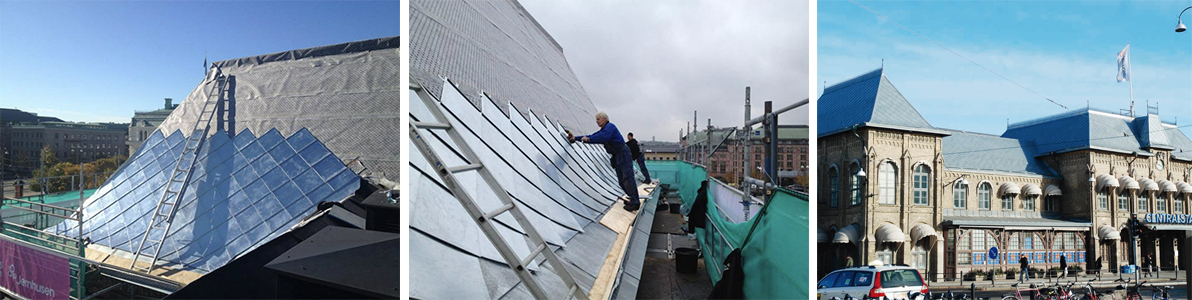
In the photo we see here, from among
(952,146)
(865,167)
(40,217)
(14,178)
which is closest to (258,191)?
(40,217)

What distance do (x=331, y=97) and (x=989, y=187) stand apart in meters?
16.9

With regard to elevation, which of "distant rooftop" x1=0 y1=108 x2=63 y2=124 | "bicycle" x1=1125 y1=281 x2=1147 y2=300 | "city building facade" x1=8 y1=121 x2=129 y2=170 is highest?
"distant rooftop" x1=0 y1=108 x2=63 y2=124

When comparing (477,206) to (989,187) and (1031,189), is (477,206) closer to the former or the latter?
(989,187)

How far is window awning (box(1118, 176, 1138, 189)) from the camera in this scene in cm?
1316

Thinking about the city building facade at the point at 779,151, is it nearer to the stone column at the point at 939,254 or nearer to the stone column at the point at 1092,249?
the stone column at the point at 939,254

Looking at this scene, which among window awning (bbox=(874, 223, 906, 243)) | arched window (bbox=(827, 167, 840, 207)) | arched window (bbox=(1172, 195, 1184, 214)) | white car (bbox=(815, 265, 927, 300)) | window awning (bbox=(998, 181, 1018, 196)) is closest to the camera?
white car (bbox=(815, 265, 927, 300))

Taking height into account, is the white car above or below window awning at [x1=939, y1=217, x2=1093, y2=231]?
below

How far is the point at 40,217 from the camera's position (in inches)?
71.4

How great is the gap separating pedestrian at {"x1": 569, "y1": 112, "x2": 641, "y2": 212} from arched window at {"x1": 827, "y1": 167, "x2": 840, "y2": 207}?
25.9ft

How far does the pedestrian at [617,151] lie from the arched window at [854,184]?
865cm

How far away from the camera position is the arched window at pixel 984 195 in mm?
13188

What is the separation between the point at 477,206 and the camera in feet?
3.67

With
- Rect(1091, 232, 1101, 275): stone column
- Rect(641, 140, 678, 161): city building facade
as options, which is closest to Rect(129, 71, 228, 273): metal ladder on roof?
Rect(641, 140, 678, 161): city building facade

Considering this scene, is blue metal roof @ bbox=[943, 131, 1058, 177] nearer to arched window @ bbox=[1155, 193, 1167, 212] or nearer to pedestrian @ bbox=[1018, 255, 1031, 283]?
pedestrian @ bbox=[1018, 255, 1031, 283]
